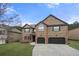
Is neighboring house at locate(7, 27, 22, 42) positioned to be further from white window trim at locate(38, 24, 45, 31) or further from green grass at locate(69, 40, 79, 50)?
green grass at locate(69, 40, 79, 50)

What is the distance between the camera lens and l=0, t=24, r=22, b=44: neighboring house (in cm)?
1212

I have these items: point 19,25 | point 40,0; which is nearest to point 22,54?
point 19,25

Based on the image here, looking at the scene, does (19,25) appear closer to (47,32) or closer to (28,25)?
(28,25)

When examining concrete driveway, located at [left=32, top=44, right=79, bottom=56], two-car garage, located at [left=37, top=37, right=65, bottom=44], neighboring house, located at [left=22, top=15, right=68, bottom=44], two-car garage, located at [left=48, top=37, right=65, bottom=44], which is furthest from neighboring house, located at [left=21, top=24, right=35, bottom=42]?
two-car garage, located at [left=48, top=37, right=65, bottom=44]

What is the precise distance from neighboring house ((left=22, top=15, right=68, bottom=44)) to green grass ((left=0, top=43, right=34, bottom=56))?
0.93 ft

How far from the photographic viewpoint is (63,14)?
39.6ft

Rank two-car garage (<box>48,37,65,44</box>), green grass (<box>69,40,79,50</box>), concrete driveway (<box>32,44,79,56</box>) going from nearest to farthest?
concrete driveway (<box>32,44,79,56</box>), green grass (<box>69,40,79,50</box>), two-car garage (<box>48,37,65,44</box>)

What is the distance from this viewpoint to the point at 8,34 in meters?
12.2

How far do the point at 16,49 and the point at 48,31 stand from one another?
1.39 meters

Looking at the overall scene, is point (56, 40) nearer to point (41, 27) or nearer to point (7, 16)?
point (41, 27)

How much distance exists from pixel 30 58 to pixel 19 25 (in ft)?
4.33

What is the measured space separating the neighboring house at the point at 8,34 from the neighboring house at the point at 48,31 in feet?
0.75

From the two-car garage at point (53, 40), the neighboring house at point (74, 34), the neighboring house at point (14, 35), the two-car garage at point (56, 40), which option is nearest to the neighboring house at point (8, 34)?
the neighboring house at point (14, 35)

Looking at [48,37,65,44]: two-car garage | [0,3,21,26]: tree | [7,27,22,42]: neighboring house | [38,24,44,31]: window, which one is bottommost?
[48,37,65,44]: two-car garage
